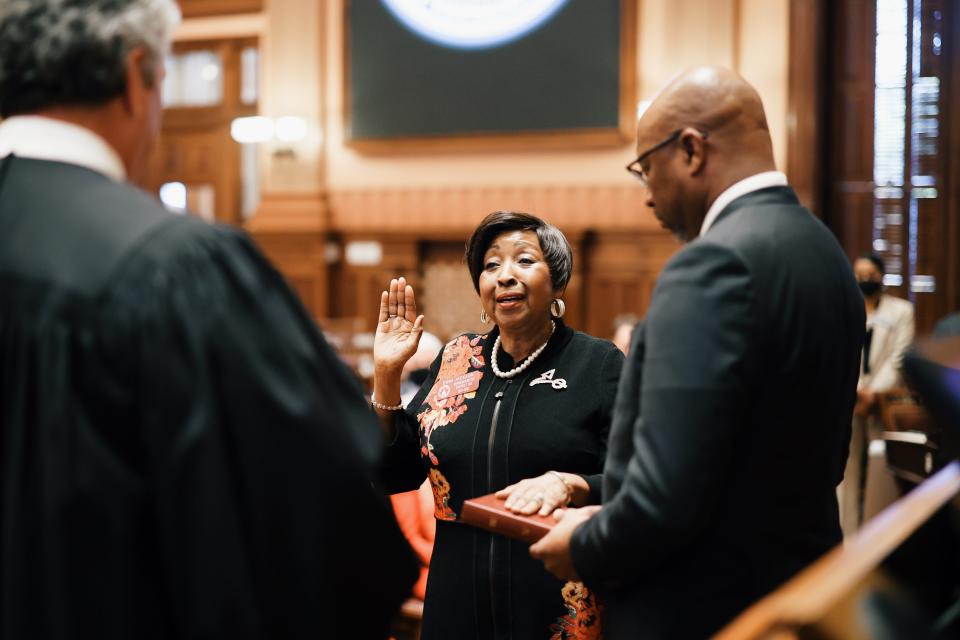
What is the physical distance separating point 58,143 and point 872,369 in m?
6.13

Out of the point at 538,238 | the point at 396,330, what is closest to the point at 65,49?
the point at 396,330

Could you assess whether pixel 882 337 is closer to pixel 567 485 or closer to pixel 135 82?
pixel 567 485

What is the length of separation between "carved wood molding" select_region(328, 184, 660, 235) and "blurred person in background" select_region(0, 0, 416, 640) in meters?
8.40

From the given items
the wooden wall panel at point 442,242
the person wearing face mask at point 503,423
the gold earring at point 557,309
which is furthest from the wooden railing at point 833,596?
the wooden wall panel at point 442,242

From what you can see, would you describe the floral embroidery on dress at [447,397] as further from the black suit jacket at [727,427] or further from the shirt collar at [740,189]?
the shirt collar at [740,189]

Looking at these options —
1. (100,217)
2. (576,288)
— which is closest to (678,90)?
(100,217)

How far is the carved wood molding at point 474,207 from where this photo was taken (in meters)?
9.77

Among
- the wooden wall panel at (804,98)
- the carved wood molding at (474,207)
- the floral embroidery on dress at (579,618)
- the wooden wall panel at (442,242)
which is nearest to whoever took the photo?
the floral embroidery on dress at (579,618)

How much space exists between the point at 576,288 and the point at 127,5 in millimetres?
8589

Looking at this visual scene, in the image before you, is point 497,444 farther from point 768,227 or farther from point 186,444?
point 186,444

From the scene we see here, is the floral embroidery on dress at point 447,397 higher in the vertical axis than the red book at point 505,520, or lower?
higher

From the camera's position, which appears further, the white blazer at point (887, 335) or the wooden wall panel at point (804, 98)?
the wooden wall panel at point (804, 98)

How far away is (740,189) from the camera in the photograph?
166 centimetres

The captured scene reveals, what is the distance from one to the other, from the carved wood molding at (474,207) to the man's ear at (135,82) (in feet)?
27.3
